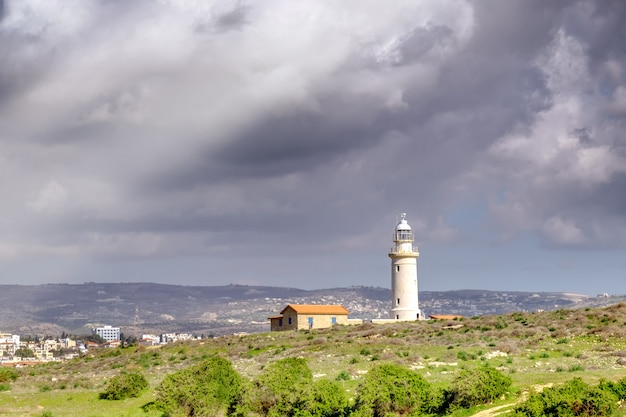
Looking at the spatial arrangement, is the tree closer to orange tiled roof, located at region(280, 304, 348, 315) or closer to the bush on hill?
the bush on hill

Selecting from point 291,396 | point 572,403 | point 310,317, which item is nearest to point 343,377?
point 291,396

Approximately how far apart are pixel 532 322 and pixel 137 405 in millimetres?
40870

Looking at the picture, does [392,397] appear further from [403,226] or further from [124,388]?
[403,226]

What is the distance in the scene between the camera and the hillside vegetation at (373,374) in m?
34.0

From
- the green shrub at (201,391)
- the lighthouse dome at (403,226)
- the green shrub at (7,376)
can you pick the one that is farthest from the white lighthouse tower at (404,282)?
the green shrub at (201,391)

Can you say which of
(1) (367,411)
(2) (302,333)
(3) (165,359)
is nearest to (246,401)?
(1) (367,411)

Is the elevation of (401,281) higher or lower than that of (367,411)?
higher

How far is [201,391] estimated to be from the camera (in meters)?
41.5

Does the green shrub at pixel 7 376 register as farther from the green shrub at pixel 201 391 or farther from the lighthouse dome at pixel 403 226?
the lighthouse dome at pixel 403 226

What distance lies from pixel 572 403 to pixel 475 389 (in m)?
5.48

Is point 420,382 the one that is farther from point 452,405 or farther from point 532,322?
point 532,322

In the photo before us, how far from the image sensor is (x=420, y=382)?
3606 cm

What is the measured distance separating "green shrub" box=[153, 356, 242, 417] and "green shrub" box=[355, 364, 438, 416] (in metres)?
7.64

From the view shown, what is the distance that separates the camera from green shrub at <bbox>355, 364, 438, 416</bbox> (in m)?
34.7
